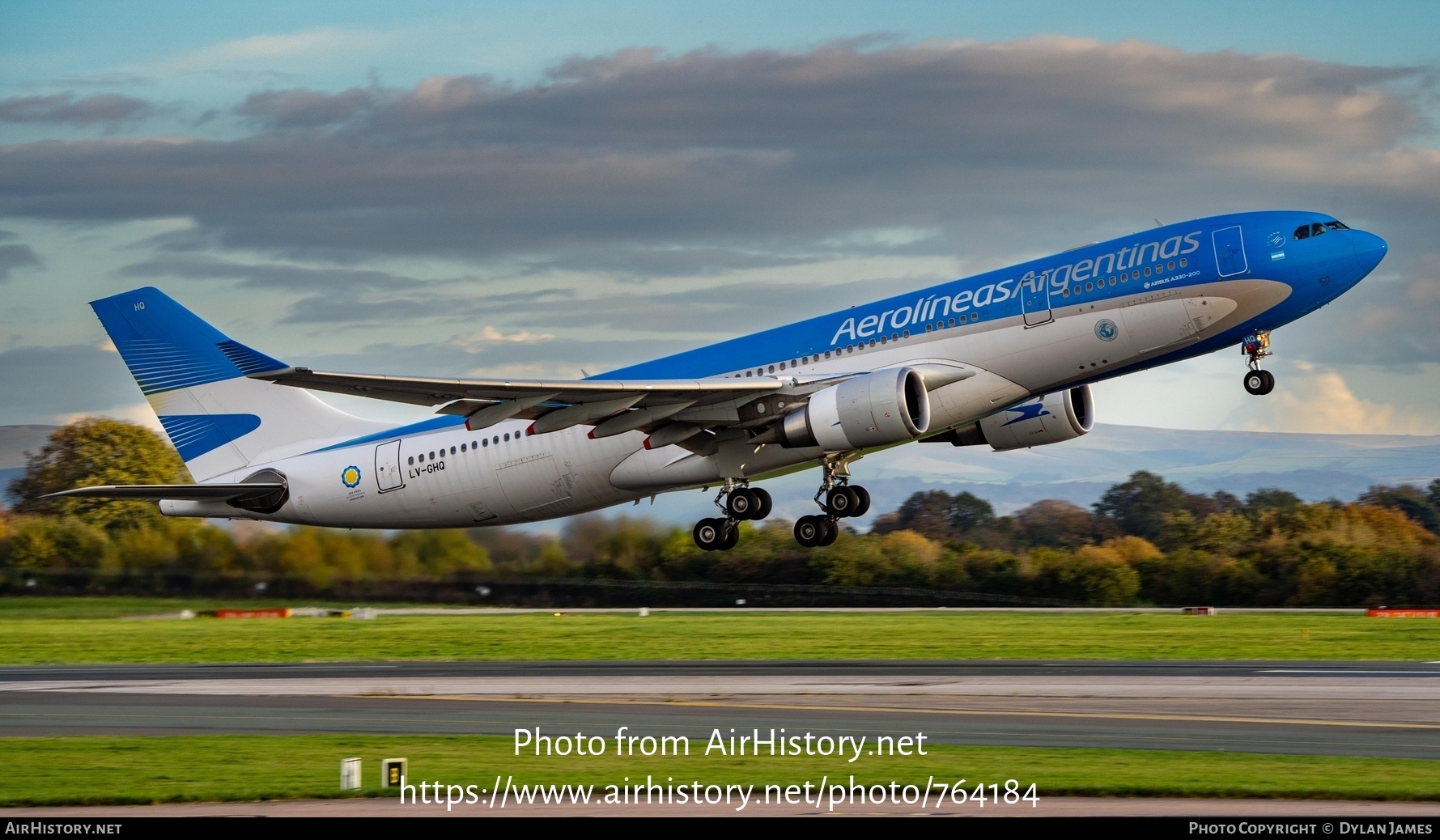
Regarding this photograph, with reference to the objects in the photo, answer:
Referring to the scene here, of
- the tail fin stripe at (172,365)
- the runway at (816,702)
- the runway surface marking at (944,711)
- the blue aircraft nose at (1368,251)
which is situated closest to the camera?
the runway at (816,702)

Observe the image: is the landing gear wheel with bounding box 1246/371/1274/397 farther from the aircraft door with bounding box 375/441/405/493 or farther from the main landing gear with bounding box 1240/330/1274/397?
the aircraft door with bounding box 375/441/405/493

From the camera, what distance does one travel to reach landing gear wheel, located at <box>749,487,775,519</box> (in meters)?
39.8

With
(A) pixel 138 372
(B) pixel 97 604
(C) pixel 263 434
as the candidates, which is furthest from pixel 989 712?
(B) pixel 97 604

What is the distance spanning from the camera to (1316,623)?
5628 cm

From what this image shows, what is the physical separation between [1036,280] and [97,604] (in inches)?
1505

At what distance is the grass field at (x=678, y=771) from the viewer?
2150cm

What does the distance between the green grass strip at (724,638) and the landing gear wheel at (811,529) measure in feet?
20.1

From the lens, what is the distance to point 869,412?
114 feet

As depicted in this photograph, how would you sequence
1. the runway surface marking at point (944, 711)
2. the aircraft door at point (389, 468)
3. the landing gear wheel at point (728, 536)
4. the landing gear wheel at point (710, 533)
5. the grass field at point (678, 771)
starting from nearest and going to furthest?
the grass field at point (678, 771) < the runway surface marking at point (944, 711) < the landing gear wheel at point (728, 536) < the landing gear wheel at point (710, 533) < the aircraft door at point (389, 468)

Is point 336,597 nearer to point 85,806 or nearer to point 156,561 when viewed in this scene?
point 156,561

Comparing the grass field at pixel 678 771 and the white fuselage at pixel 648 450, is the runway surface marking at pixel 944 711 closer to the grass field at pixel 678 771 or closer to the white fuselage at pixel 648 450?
the grass field at pixel 678 771

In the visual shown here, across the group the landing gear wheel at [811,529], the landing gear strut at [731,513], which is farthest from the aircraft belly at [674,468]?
the landing gear wheel at [811,529]

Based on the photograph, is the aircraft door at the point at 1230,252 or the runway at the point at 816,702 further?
the aircraft door at the point at 1230,252

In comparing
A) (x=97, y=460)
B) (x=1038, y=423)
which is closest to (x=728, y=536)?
(x=1038, y=423)
